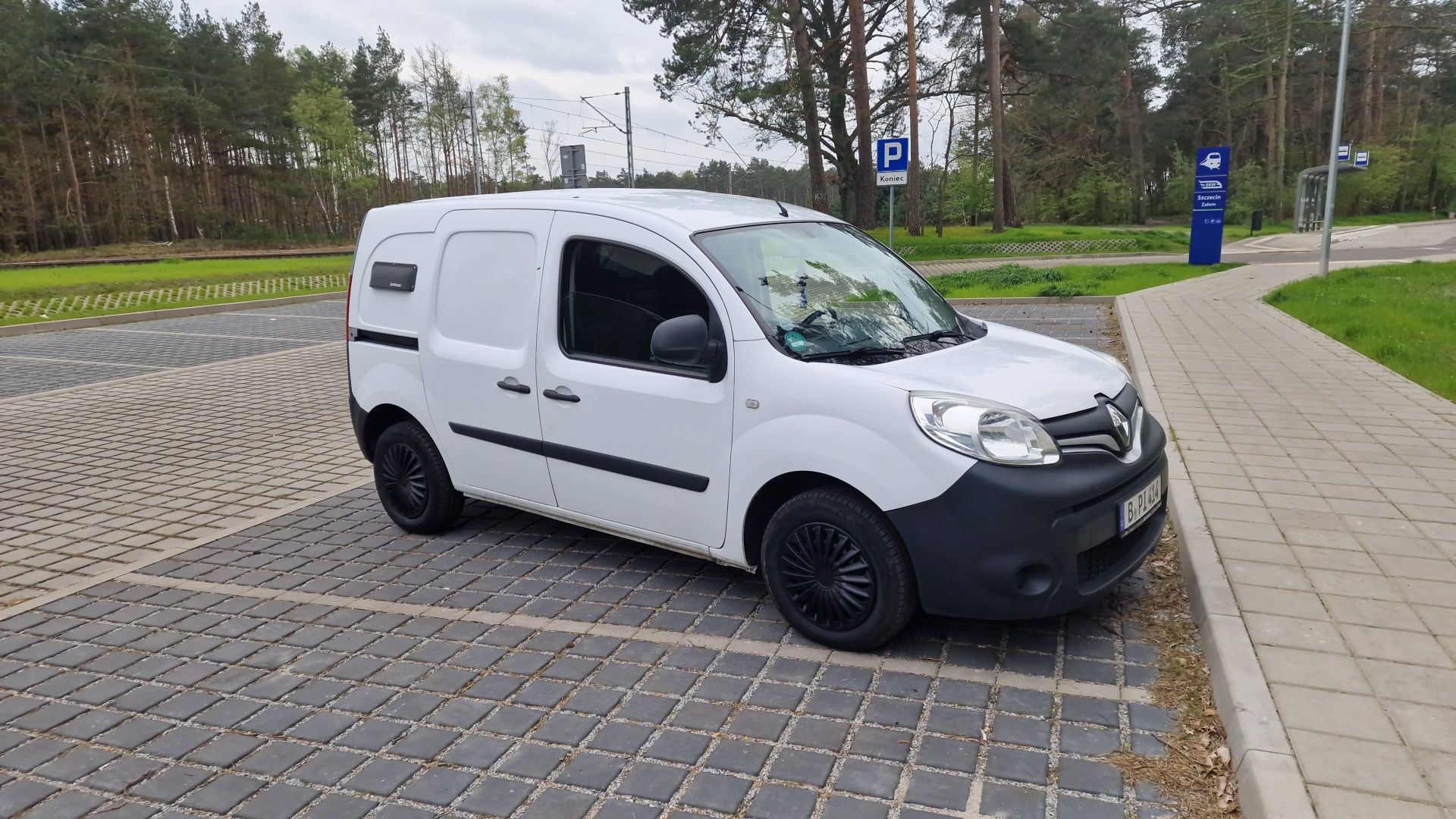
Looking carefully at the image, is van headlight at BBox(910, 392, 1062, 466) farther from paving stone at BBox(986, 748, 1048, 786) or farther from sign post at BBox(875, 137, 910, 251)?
sign post at BBox(875, 137, 910, 251)

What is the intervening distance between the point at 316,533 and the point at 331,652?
1843 millimetres

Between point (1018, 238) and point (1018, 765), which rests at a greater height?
point (1018, 238)

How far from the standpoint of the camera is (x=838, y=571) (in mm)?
3777

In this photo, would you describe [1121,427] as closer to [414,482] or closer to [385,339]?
[414,482]

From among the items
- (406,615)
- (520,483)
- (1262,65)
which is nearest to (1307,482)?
(520,483)

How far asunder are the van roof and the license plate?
2.07 m

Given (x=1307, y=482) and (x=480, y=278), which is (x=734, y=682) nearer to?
(x=480, y=278)

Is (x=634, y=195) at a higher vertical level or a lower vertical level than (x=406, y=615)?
higher

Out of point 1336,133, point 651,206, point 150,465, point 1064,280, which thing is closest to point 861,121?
point 1064,280

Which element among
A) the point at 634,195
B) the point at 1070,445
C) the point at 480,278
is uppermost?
the point at 634,195

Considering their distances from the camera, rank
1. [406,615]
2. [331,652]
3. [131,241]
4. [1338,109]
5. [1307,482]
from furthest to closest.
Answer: [131,241] < [1338,109] < [1307,482] < [406,615] < [331,652]

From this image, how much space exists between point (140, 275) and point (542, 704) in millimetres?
31966

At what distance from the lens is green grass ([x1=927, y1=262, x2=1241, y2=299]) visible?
1692 centimetres

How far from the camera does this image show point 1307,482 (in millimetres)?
5582
